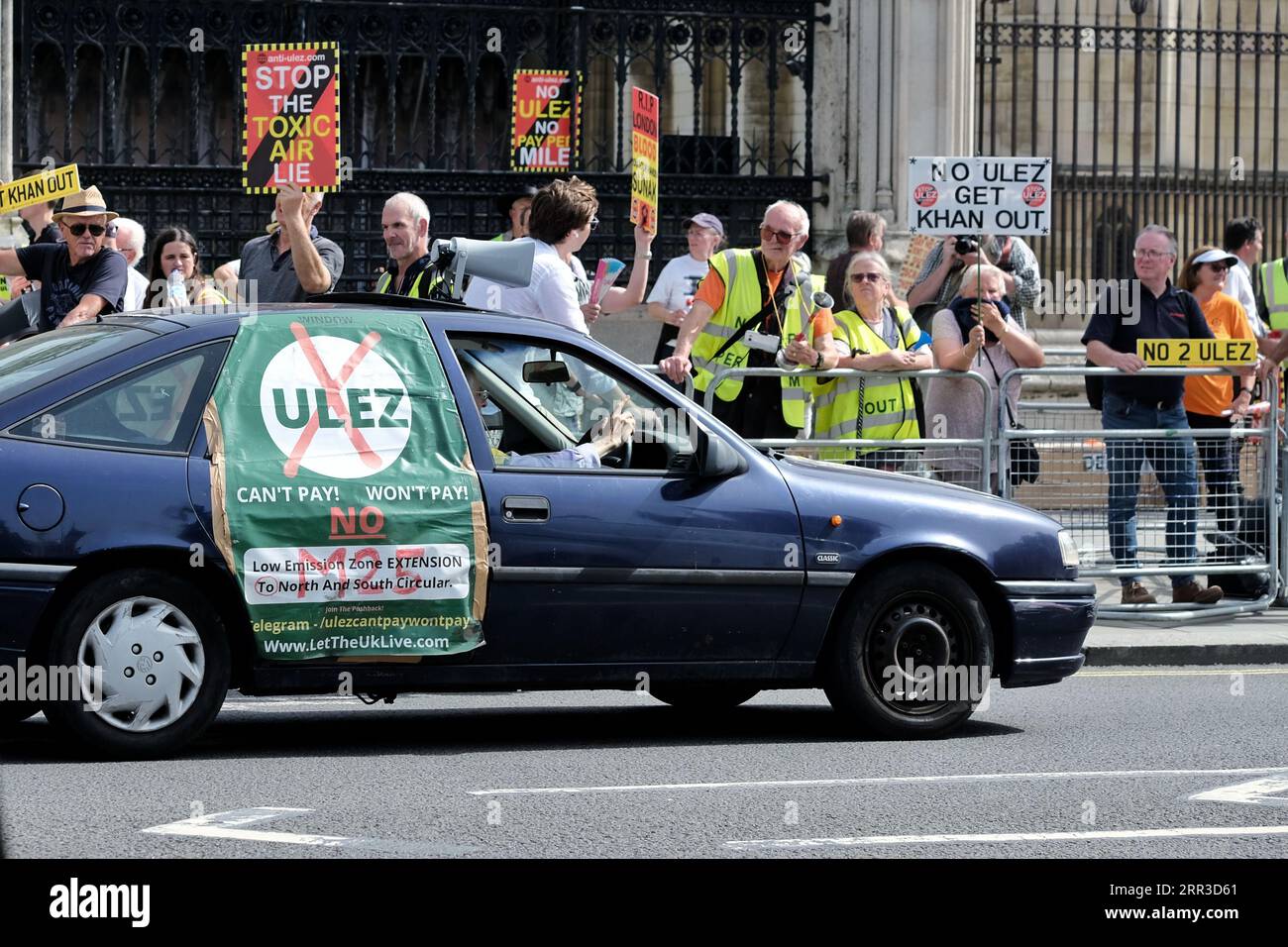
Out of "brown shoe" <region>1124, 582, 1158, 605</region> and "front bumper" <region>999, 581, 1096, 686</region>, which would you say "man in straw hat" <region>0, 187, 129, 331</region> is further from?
"brown shoe" <region>1124, 582, 1158, 605</region>

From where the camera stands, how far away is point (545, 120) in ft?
55.9

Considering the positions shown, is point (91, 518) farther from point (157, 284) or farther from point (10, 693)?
point (157, 284)

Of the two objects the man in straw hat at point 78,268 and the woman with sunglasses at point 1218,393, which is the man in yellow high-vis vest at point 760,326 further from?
the man in straw hat at point 78,268

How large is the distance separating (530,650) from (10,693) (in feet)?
5.83

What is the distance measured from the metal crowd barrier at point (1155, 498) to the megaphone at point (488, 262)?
3.06 meters

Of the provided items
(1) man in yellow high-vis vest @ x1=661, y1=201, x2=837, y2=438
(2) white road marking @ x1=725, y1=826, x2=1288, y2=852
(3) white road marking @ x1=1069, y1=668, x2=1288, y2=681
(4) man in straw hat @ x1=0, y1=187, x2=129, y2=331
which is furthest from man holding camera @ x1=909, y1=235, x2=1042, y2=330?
(2) white road marking @ x1=725, y1=826, x2=1288, y2=852

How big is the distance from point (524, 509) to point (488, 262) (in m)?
2.30

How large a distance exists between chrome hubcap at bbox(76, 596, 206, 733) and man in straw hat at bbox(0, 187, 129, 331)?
350 centimetres

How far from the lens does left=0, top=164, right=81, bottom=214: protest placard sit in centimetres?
1165

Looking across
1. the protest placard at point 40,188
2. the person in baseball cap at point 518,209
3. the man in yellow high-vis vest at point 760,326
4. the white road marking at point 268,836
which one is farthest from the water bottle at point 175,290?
the white road marking at point 268,836

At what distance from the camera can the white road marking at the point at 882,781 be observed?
7402 mm

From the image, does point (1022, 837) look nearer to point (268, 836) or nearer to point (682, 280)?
point (268, 836)

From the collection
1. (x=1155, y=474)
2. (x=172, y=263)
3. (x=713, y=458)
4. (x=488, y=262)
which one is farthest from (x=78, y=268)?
(x=1155, y=474)
